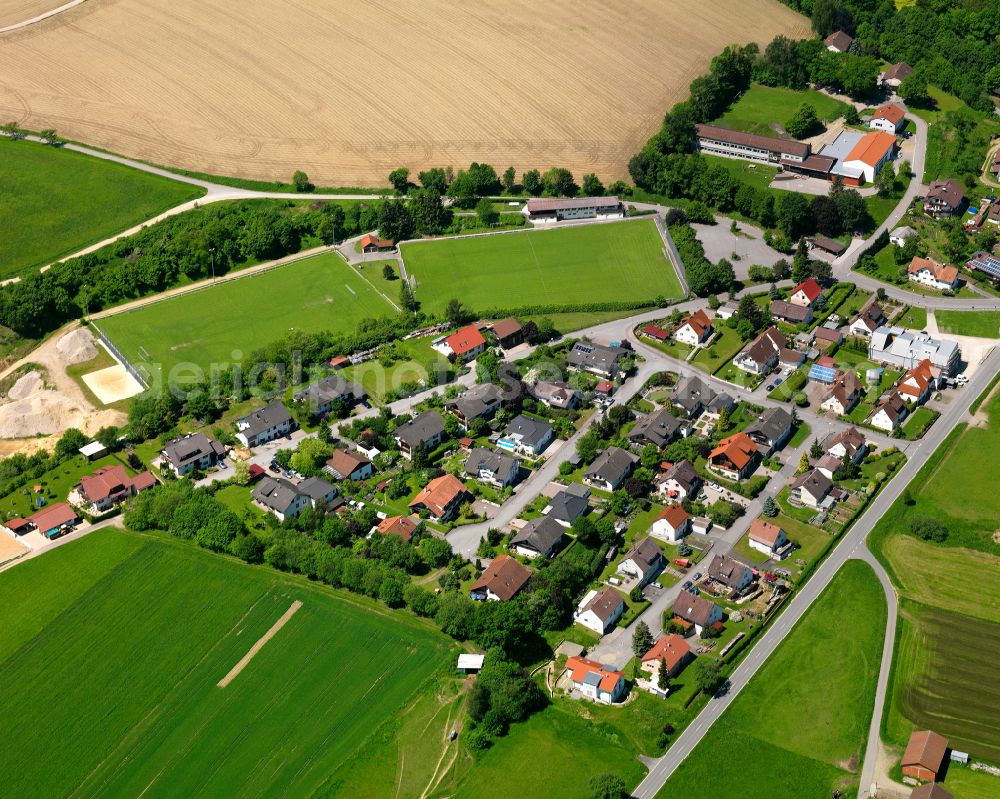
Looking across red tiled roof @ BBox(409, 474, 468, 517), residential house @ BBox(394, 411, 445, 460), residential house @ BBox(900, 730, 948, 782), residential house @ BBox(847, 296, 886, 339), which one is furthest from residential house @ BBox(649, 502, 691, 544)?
residential house @ BBox(847, 296, 886, 339)

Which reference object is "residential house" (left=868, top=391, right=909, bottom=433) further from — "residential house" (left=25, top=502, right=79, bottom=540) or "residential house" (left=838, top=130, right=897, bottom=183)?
"residential house" (left=25, top=502, right=79, bottom=540)

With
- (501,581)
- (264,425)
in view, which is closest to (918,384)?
(501,581)

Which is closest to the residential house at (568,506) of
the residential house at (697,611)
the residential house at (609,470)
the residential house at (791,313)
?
the residential house at (609,470)

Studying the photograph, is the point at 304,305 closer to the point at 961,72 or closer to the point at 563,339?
the point at 563,339

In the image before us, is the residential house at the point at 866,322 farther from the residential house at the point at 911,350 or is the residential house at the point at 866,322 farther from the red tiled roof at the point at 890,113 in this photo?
the red tiled roof at the point at 890,113

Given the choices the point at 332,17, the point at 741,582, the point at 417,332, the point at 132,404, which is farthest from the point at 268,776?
the point at 332,17
